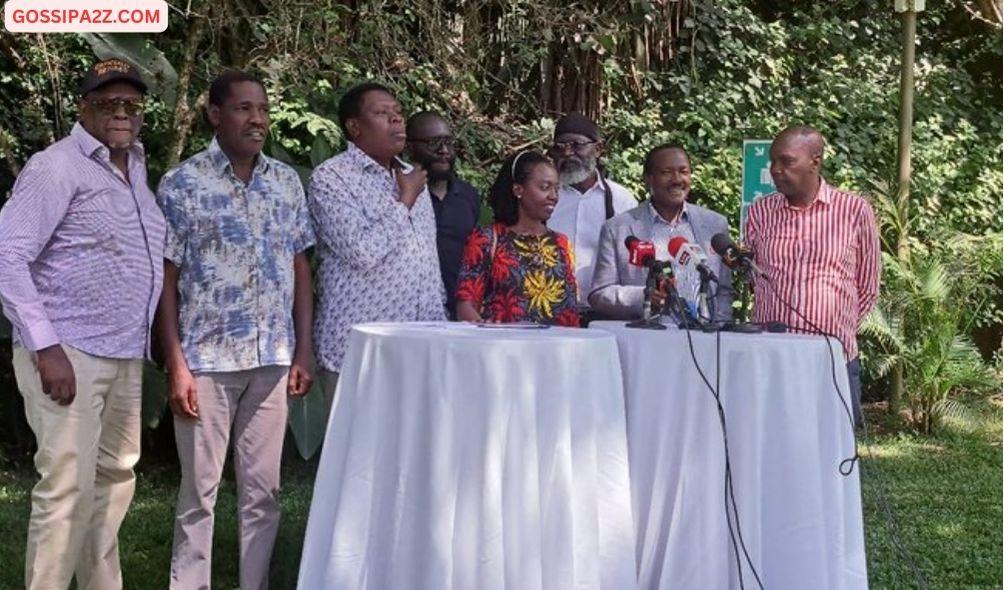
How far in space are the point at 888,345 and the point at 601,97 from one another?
3171mm

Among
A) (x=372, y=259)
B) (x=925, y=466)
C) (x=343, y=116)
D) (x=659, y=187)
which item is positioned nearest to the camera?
(x=372, y=259)

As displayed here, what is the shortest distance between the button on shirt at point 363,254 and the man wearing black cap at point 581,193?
1196 millimetres

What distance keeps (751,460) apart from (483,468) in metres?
0.86

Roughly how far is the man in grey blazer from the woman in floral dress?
0.28 meters

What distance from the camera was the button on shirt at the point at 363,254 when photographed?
4.98 meters

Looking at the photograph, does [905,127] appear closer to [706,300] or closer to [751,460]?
[706,300]

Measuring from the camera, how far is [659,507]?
14.7 feet

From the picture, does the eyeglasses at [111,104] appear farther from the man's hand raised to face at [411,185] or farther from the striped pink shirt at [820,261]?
the striped pink shirt at [820,261]

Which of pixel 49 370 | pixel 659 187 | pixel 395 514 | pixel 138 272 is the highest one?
pixel 659 187

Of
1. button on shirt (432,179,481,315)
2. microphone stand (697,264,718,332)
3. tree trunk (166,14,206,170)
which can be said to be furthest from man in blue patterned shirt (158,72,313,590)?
tree trunk (166,14,206,170)

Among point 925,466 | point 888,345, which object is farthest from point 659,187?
point 888,345

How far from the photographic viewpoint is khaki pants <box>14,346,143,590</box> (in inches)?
178

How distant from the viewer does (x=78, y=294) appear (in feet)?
14.9

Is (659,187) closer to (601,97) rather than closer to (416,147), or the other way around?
(416,147)
